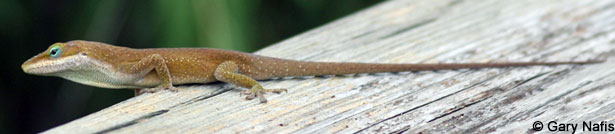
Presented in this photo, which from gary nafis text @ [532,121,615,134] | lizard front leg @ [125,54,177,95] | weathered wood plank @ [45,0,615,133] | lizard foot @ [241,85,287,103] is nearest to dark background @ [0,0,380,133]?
weathered wood plank @ [45,0,615,133]

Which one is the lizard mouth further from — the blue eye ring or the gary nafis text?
the gary nafis text

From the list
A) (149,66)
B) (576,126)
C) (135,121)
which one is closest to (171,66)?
(149,66)

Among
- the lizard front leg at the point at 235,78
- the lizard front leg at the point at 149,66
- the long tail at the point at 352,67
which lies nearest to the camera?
the lizard front leg at the point at 235,78

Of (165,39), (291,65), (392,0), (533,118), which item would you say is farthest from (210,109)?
(392,0)

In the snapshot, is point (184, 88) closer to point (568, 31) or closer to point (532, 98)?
point (532, 98)

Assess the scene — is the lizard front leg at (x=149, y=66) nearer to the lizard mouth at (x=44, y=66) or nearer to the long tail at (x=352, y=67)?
the lizard mouth at (x=44, y=66)

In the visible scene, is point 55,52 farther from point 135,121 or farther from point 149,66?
point 135,121

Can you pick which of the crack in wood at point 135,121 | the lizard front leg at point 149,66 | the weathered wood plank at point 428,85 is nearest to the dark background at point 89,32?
the weathered wood plank at point 428,85
